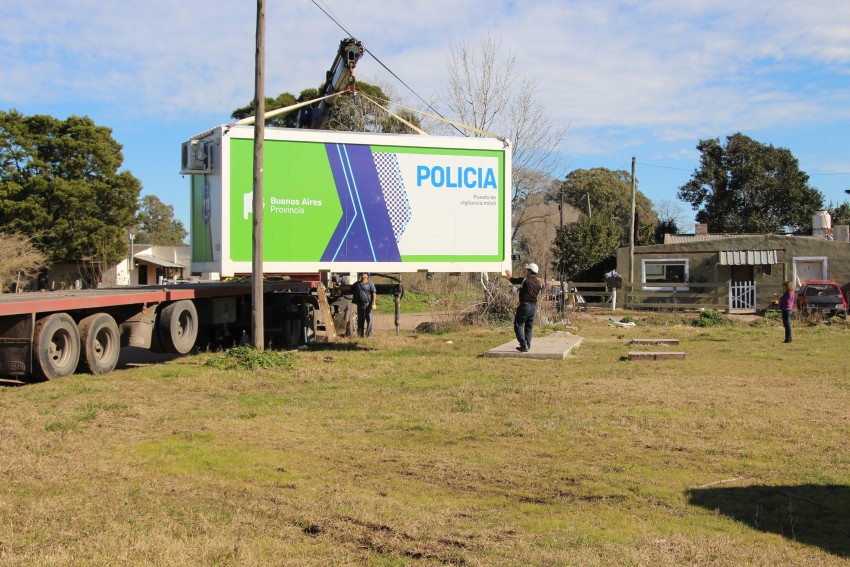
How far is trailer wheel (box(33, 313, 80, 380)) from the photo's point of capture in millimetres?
10328

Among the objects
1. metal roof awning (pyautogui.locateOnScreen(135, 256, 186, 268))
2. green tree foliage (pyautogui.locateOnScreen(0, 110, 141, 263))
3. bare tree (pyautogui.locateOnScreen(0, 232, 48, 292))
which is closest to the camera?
bare tree (pyautogui.locateOnScreen(0, 232, 48, 292))

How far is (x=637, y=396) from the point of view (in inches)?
391

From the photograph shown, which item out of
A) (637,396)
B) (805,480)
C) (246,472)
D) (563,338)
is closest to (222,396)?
(246,472)

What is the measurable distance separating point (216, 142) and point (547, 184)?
1963cm

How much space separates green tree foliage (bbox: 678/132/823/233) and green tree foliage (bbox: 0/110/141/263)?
3781cm

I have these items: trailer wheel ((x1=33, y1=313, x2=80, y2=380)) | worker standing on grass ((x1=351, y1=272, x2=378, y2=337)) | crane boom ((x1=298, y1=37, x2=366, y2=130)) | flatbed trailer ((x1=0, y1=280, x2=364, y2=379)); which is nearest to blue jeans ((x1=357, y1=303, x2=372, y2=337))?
worker standing on grass ((x1=351, y1=272, x2=378, y2=337))

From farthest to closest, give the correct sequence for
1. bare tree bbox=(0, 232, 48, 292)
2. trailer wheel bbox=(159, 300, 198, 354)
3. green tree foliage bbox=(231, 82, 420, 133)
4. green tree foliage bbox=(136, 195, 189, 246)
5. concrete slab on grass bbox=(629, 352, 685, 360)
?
green tree foliage bbox=(136, 195, 189, 246)
green tree foliage bbox=(231, 82, 420, 133)
bare tree bbox=(0, 232, 48, 292)
concrete slab on grass bbox=(629, 352, 685, 360)
trailer wheel bbox=(159, 300, 198, 354)

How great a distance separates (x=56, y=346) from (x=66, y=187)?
35453mm

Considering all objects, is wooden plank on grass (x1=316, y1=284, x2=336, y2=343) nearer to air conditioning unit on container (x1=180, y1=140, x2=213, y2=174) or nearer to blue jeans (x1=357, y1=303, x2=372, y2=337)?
blue jeans (x1=357, y1=303, x2=372, y2=337)

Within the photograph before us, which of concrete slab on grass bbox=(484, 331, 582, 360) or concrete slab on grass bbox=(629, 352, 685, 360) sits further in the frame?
concrete slab on grass bbox=(484, 331, 582, 360)

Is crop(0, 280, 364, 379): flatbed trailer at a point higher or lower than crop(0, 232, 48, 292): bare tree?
lower

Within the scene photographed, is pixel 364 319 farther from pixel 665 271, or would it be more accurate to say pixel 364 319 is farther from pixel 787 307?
pixel 665 271

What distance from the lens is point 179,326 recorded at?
44.4 feet

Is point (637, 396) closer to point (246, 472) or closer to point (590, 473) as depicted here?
point (590, 473)
